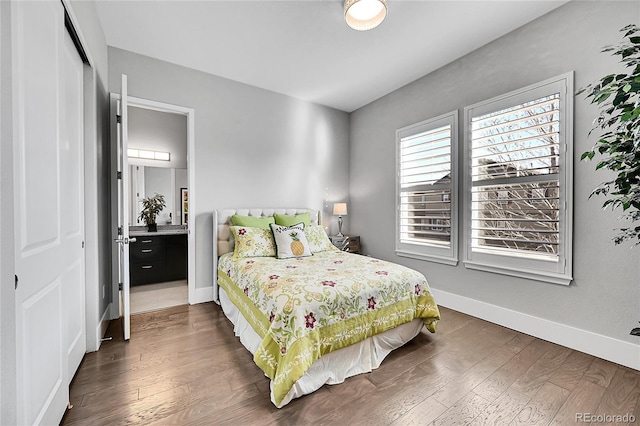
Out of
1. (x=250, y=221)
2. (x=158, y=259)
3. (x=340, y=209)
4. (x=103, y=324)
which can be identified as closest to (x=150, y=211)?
(x=158, y=259)

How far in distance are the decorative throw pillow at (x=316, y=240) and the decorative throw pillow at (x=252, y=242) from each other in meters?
0.48

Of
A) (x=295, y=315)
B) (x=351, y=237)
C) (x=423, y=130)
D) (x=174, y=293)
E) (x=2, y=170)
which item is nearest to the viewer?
(x=2, y=170)

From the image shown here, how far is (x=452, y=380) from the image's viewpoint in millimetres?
1871

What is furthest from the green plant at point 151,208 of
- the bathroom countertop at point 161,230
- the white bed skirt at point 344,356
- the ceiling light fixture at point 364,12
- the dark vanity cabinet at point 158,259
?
the ceiling light fixture at point 364,12

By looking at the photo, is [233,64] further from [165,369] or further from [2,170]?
[165,369]

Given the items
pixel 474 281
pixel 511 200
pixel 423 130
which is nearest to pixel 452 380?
pixel 474 281

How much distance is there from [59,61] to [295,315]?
6.61ft

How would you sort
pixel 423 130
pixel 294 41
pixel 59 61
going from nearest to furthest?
pixel 59 61 < pixel 294 41 < pixel 423 130

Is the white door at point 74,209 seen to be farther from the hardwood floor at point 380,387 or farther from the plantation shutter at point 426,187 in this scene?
the plantation shutter at point 426,187

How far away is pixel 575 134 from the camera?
7.45 ft

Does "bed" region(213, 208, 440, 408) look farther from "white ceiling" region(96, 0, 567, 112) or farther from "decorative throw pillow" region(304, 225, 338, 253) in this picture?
"white ceiling" region(96, 0, 567, 112)

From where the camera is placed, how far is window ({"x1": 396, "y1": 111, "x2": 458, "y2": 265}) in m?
3.23

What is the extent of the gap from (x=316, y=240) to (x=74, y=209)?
232 cm

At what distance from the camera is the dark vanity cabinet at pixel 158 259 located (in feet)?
13.4
